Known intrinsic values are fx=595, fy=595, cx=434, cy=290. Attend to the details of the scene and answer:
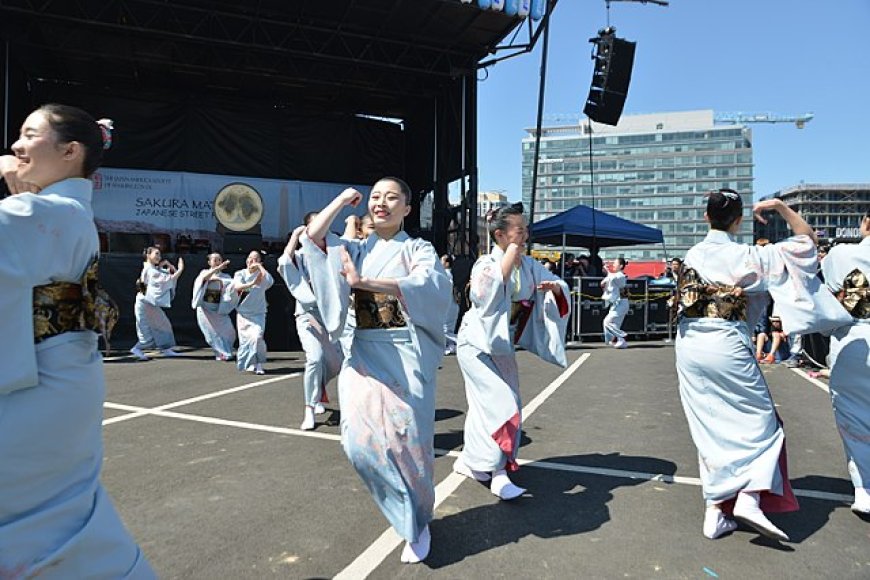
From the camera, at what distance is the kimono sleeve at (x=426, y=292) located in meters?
2.79

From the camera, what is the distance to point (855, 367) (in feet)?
11.2

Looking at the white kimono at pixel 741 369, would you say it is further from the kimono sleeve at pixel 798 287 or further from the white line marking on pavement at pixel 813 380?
the white line marking on pavement at pixel 813 380

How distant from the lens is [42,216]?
163cm

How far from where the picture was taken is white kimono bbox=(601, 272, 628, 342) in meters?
13.0

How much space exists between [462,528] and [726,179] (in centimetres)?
11920

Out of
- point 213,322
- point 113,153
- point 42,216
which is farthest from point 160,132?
point 42,216

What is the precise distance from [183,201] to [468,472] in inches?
541

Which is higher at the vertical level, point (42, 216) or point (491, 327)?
point (42, 216)

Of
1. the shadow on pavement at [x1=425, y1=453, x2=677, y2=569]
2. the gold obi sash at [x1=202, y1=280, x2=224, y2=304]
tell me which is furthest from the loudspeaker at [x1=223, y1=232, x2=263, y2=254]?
the shadow on pavement at [x1=425, y1=453, x2=677, y2=569]

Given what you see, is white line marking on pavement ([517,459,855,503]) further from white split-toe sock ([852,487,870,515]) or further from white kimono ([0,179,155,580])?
white kimono ([0,179,155,580])

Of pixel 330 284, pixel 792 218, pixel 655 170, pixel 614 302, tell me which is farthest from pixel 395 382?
pixel 655 170

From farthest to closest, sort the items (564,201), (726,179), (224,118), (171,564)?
(564,201), (726,179), (224,118), (171,564)

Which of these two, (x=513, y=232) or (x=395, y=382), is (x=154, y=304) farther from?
(x=395, y=382)

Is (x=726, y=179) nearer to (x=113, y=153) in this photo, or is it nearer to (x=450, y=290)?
(x=113, y=153)
